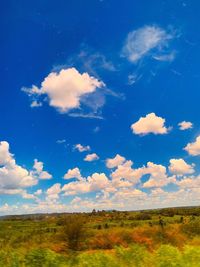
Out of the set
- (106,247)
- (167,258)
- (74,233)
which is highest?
(74,233)

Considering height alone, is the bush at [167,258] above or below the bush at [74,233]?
below

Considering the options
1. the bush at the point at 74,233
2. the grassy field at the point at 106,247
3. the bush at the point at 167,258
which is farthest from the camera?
the bush at the point at 74,233

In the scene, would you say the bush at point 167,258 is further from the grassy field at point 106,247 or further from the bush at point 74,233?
the bush at point 74,233

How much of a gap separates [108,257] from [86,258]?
0.94 m

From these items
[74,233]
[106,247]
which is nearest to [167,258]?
[74,233]

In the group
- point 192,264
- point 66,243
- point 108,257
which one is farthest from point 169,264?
point 66,243

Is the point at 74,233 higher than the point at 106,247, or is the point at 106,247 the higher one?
the point at 74,233

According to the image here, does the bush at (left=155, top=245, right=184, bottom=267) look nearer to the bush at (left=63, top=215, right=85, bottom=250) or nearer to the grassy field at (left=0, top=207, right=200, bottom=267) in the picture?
the grassy field at (left=0, top=207, right=200, bottom=267)

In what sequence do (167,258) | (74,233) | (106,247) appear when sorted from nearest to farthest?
(167,258) < (74,233) < (106,247)

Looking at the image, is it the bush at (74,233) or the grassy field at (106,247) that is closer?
the grassy field at (106,247)

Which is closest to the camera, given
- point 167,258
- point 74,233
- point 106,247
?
point 167,258

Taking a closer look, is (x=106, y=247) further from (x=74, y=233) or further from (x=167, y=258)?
(x=167, y=258)

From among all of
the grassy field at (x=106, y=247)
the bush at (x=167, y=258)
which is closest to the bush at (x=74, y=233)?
the grassy field at (x=106, y=247)

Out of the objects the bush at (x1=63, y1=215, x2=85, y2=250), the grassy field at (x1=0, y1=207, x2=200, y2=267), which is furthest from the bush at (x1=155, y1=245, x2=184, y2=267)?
the bush at (x1=63, y1=215, x2=85, y2=250)
